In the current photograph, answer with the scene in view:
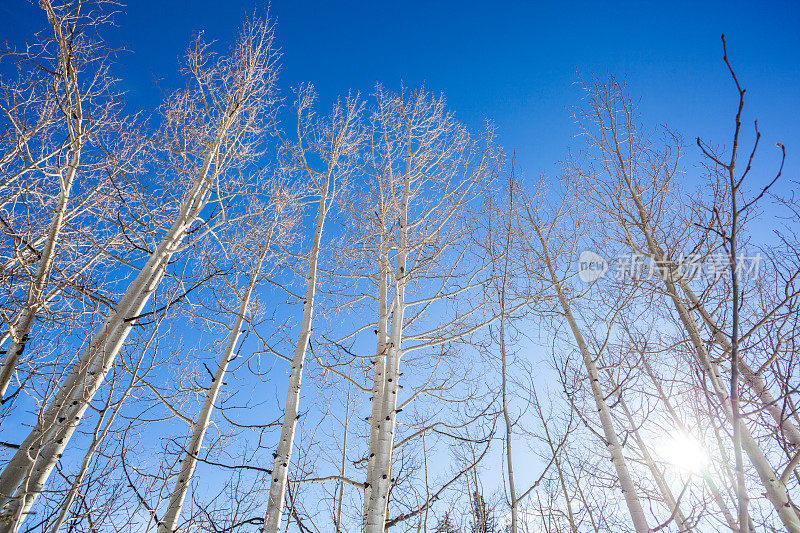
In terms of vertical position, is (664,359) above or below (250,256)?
below

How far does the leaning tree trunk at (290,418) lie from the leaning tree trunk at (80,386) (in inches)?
53.0

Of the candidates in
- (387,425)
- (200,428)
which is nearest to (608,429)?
(387,425)

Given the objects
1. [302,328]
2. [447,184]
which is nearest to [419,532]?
[302,328]

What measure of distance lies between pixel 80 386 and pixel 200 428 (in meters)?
2.22

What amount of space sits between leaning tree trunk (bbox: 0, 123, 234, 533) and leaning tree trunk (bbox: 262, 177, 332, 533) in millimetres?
1347

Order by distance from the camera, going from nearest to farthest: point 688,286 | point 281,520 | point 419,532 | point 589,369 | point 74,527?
point 74,527 → point 281,520 → point 688,286 → point 589,369 → point 419,532

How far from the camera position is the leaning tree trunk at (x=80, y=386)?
2.06 metres

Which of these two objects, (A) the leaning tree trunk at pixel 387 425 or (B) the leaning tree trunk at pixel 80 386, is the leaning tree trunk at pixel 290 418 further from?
(B) the leaning tree trunk at pixel 80 386

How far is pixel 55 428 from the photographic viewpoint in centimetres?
245

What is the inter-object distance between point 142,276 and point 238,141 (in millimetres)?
2547

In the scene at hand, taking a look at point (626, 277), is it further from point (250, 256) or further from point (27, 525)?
point (27, 525)

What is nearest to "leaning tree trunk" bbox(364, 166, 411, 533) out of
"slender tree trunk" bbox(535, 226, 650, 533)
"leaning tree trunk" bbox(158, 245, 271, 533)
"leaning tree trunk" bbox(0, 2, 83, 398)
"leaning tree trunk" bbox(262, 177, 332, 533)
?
"leaning tree trunk" bbox(262, 177, 332, 533)

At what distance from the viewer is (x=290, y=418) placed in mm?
3498

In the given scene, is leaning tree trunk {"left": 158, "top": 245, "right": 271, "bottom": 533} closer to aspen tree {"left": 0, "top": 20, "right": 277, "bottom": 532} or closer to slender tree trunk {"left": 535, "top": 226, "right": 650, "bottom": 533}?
aspen tree {"left": 0, "top": 20, "right": 277, "bottom": 532}
